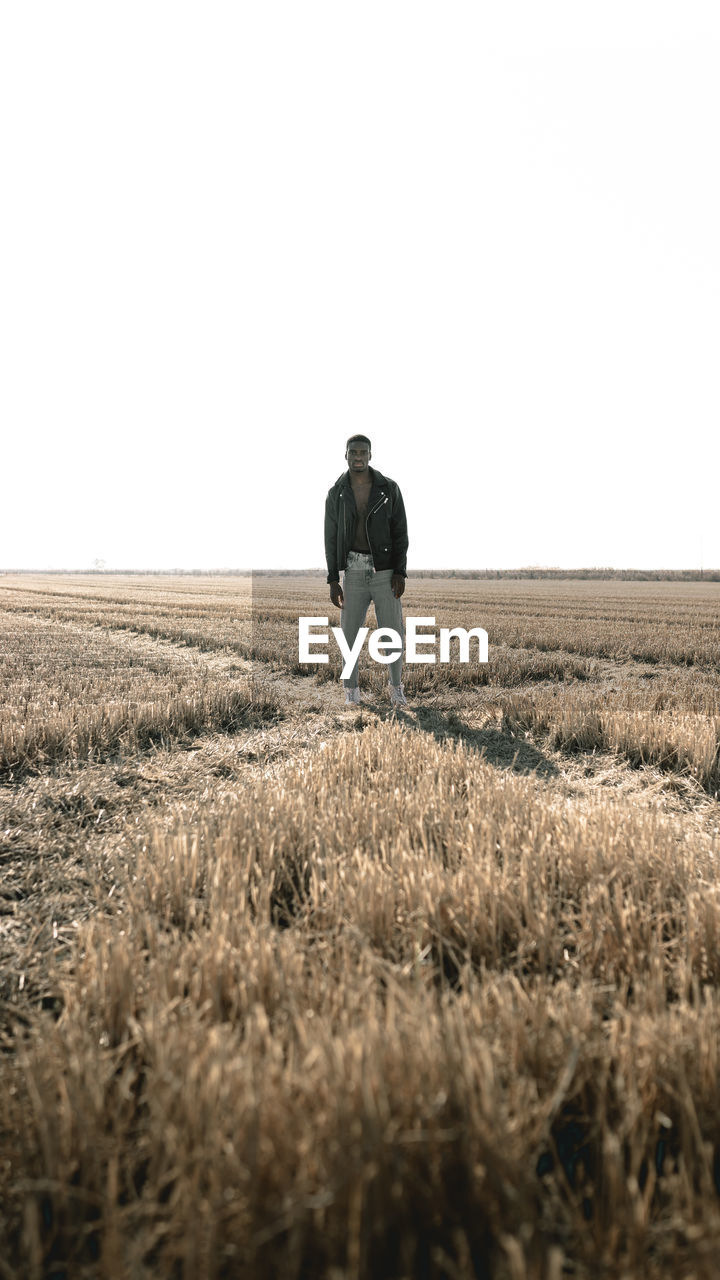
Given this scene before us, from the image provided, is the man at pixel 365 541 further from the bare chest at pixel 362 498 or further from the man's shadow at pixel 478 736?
the man's shadow at pixel 478 736

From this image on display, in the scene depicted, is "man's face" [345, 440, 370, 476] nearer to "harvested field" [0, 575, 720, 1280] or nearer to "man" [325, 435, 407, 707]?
"man" [325, 435, 407, 707]

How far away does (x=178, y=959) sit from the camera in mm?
Result: 1996

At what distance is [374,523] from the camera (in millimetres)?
6965

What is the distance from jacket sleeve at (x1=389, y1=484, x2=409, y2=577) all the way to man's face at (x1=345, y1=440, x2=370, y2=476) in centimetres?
48

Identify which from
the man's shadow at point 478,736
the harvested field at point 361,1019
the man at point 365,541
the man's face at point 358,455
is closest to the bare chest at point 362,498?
the man at point 365,541

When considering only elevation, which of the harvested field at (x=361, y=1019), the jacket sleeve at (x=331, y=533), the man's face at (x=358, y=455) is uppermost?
the man's face at (x=358, y=455)

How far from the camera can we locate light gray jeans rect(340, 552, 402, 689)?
7168mm

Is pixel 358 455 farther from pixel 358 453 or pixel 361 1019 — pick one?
pixel 361 1019

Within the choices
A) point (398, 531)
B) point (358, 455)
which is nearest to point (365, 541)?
point (398, 531)

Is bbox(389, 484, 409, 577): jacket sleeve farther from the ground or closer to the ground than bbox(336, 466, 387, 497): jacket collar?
closer to the ground

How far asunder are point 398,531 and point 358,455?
3.07 ft

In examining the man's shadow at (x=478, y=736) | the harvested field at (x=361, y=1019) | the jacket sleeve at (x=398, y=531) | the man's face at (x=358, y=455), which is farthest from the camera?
the jacket sleeve at (x=398, y=531)

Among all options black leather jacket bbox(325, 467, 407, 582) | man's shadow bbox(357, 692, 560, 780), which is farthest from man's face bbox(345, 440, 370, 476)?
man's shadow bbox(357, 692, 560, 780)

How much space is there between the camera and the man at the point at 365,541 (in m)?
6.95
